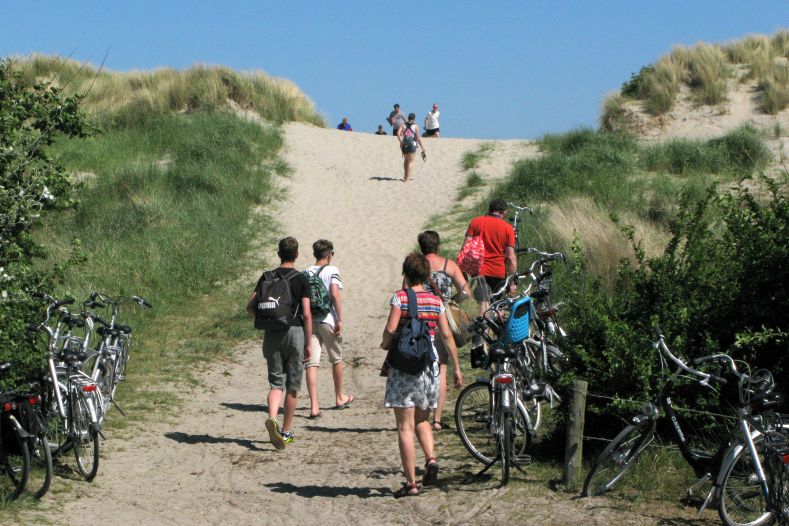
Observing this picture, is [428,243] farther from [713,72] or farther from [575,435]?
[713,72]

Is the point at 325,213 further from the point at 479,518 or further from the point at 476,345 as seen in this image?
the point at 479,518

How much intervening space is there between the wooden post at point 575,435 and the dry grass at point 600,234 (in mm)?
5512

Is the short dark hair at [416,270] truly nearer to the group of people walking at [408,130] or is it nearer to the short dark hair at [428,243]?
the short dark hair at [428,243]

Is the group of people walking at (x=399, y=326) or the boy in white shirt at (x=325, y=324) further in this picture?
the boy in white shirt at (x=325, y=324)

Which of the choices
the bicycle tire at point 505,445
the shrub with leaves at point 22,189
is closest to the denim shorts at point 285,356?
the shrub with leaves at point 22,189

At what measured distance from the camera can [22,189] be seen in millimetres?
8703

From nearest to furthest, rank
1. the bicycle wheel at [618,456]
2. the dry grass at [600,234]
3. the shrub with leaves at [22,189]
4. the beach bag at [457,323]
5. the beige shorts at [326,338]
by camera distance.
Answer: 1. the bicycle wheel at [618,456]
2. the shrub with leaves at [22,189]
3. the beach bag at [457,323]
4. the beige shorts at [326,338]
5. the dry grass at [600,234]

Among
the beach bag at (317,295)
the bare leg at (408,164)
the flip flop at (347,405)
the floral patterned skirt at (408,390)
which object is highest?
the bare leg at (408,164)

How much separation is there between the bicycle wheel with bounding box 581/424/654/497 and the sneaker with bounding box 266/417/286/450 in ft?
9.00

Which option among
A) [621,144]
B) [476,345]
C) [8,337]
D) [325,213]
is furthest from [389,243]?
[8,337]

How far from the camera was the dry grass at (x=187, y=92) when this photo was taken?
30.2 meters

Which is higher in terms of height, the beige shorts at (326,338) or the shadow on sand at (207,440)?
the beige shorts at (326,338)

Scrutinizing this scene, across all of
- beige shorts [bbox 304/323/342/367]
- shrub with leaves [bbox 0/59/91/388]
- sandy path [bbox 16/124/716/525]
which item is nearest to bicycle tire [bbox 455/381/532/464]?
sandy path [bbox 16/124/716/525]

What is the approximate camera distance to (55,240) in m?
19.3
